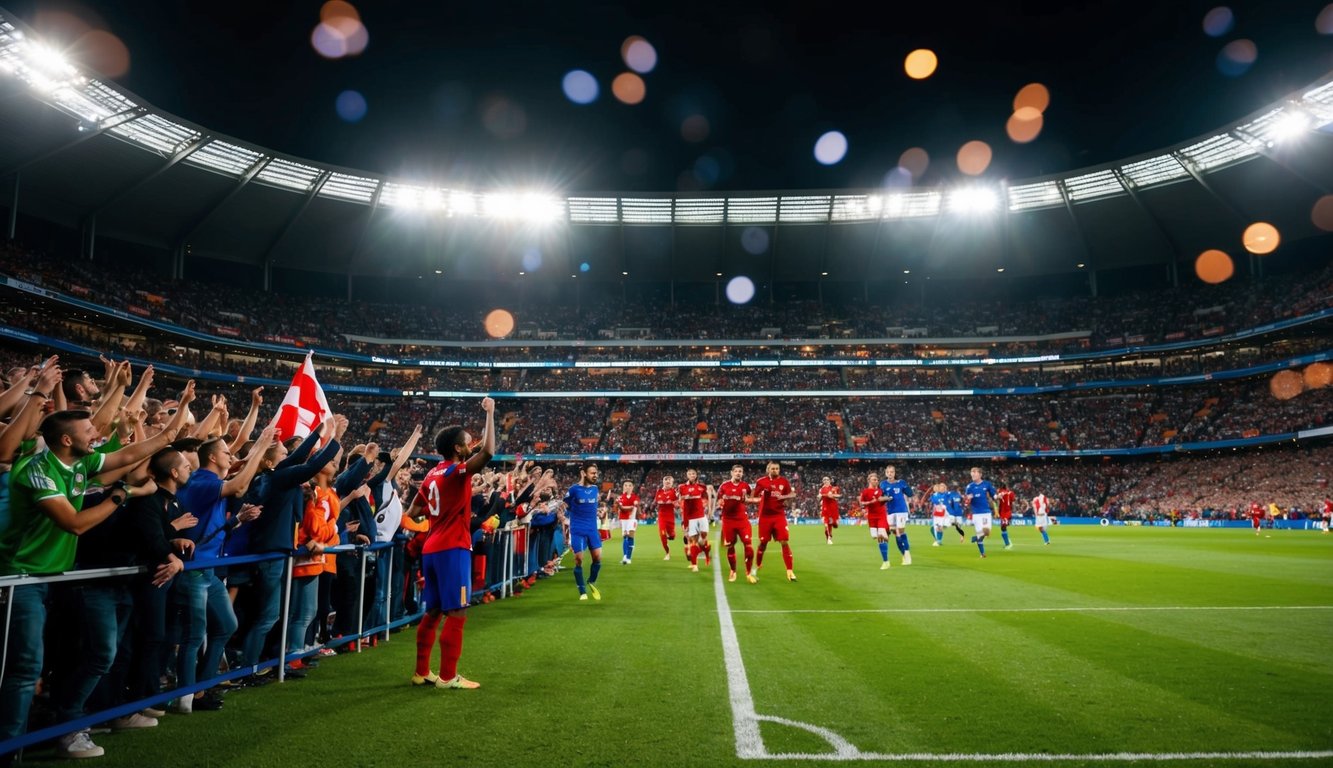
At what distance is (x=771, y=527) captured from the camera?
15172 millimetres

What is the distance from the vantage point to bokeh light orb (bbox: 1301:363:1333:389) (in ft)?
164

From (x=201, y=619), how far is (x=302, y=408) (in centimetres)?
458

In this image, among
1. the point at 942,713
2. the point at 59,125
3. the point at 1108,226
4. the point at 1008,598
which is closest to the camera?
the point at 942,713

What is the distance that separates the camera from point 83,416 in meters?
4.76

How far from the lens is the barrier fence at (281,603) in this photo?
4598 millimetres

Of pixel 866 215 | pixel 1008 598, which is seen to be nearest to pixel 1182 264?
pixel 866 215

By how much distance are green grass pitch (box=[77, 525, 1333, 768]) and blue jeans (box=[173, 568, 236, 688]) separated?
1.30 feet

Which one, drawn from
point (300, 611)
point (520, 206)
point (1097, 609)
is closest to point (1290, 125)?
point (1097, 609)

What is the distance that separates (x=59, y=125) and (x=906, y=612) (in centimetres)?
4610

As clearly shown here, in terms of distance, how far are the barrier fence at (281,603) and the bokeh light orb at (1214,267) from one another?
65883mm

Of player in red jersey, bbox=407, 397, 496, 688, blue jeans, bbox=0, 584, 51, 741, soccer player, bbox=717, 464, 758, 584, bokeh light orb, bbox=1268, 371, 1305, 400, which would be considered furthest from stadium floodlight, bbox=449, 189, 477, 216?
bokeh light orb, bbox=1268, 371, 1305, 400

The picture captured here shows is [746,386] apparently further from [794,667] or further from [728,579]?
[794,667]

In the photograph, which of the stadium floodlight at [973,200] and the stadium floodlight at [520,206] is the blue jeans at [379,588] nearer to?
the stadium floodlight at [520,206]

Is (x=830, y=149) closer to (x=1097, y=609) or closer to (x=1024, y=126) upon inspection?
(x=1024, y=126)
